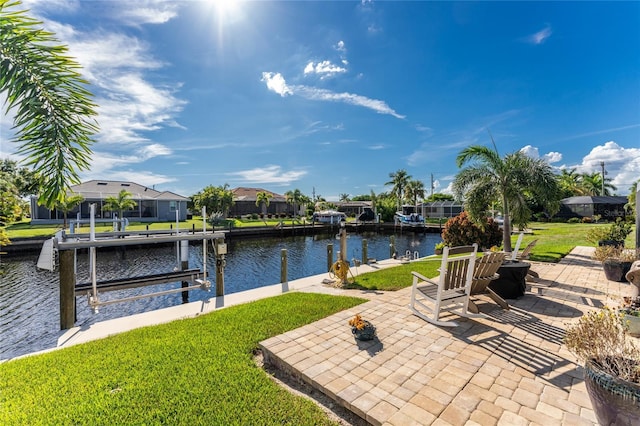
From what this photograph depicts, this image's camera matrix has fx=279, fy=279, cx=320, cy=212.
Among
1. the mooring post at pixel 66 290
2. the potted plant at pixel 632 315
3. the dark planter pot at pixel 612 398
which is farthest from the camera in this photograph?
the mooring post at pixel 66 290

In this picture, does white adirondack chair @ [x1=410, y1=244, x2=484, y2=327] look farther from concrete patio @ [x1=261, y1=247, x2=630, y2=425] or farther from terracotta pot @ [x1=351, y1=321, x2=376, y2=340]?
terracotta pot @ [x1=351, y1=321, x2=376, y2=340]

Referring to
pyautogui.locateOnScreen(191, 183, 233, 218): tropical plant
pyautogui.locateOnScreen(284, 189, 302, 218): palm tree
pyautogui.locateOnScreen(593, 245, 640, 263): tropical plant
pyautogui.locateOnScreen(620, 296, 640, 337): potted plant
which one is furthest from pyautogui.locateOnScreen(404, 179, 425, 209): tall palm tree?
pyautogui.locateOnScreen(620, 296, 640, 337): potted plant

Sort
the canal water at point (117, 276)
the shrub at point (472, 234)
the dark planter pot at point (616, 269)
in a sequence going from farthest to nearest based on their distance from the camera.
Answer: the shrub at point (472, 234)
the canal water at point (117, 276)
the dark planter pot at point (616, 269)

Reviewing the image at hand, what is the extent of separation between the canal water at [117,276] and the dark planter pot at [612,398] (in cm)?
505

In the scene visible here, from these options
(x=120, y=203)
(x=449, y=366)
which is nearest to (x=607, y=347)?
(x=449, y=366)

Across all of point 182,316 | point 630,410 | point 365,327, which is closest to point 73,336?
point 182,316

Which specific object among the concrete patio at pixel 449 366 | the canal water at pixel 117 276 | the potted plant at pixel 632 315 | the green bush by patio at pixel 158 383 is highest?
the potted plant at pixel 632 315

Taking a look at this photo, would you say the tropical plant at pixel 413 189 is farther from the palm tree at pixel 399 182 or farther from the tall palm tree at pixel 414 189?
the palm tree at pixel 399 182

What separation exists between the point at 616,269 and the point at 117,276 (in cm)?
1726

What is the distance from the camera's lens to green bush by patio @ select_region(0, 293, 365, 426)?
2383 millimetres

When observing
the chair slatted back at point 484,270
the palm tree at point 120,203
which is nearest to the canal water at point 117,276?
the chair slatted back at point 484,270

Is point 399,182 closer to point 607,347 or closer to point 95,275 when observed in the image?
point 95,275

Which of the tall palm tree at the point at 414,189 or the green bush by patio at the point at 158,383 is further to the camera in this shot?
the tall palm tree at the point at 414,189

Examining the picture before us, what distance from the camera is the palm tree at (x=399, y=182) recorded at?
51125 mm
